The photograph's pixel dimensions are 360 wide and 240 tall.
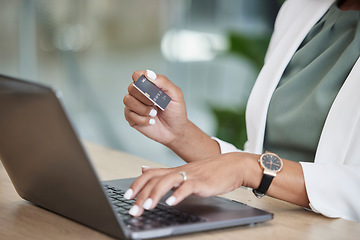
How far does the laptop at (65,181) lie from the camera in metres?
0.73

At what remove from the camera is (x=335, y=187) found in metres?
1.06

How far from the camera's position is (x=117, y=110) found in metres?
5.18

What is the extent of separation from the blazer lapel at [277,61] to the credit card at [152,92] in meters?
0.49

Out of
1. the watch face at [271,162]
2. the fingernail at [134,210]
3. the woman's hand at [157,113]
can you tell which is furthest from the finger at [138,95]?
the fingernail at [134,210]

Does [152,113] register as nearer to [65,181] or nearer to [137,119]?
[137,119]

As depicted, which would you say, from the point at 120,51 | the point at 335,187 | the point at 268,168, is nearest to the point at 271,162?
the point at 268,168

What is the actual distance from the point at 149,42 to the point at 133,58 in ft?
0.72

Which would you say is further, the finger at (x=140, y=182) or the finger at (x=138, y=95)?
the finger at (x=138, y=95)

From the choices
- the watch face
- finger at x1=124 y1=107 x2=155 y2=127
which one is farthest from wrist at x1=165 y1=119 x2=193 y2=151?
the watch face

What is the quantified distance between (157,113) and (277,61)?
50 centimetres

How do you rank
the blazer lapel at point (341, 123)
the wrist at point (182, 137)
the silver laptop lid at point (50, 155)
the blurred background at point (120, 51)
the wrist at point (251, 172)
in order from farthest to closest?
the blurred background at point (120, 51), the wrist at point (182, 137), the blazer lapel at point (341, 123), the wrist at point (251, 172), the silver laptop lid at point (50, 155)

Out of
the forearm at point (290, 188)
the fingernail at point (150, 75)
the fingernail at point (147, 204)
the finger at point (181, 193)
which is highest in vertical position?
the fingernail at point (150, 75)

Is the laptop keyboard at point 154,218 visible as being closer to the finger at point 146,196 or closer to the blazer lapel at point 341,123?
the finger at point 146,196

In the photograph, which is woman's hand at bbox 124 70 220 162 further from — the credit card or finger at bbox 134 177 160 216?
finger at bbox 134 177 160 216
